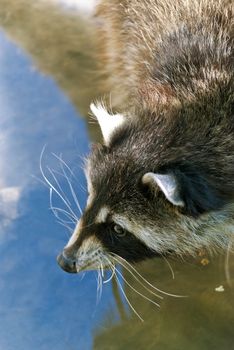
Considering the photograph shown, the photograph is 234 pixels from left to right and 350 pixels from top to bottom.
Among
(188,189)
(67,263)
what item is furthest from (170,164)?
(67,263)

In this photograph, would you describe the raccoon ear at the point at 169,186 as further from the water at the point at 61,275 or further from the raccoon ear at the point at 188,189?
the water at the point at 61,275

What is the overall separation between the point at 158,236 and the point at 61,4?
9.17 ft

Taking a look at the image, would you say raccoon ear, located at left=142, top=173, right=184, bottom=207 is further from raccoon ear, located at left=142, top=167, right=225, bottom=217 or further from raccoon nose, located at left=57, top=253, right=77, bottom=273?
raccoon nose, located at left=57, top=253, right=77, bottom=273

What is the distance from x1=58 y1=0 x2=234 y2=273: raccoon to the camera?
2832 millimetres

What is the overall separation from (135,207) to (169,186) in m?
0.24

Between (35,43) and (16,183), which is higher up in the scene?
(35,43)

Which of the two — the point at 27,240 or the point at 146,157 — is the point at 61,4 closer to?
the point at 27,240

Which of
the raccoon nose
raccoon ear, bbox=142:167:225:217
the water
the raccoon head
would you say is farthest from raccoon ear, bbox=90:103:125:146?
the water

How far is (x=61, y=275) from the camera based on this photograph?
11.5 feet

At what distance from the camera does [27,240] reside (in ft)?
11.8

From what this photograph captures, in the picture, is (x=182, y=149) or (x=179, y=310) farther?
(x=179, y=310)

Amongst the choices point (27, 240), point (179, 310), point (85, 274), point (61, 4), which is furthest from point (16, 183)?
point (61, 4)

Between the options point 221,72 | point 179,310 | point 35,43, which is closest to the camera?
Answer: point 221,72

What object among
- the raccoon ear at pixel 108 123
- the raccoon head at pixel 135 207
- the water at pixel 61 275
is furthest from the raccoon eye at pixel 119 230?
the water at pixel 61 275
